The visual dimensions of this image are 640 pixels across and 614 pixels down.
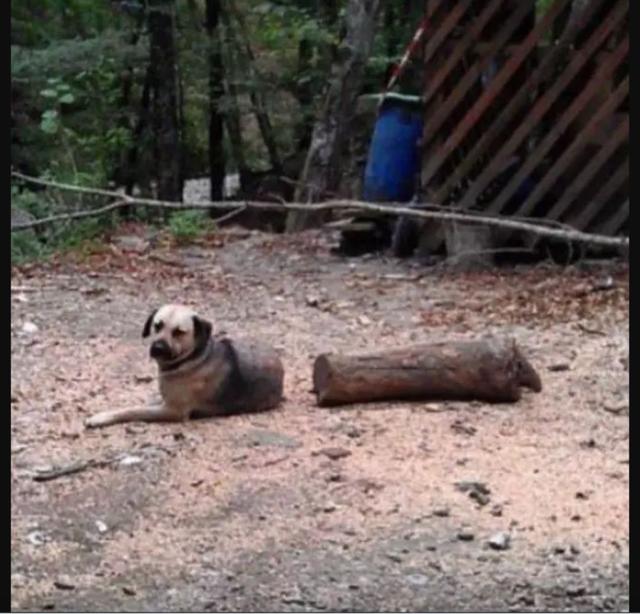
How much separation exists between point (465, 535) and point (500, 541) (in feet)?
0.14

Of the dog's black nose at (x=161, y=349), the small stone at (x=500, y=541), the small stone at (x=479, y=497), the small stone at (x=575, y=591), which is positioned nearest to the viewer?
the small stone at (x=575, y=591)

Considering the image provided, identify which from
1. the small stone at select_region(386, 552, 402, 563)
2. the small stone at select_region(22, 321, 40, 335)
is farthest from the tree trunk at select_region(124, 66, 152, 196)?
the small stone at select_region(386, 552, 402, 563)

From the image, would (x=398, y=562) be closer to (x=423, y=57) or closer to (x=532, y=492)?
(x=532, y=492)

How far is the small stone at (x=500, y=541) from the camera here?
63.0 inches

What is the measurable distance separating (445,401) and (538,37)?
3.86 feet

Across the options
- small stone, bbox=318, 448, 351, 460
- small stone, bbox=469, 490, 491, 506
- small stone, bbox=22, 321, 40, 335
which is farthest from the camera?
small stone, bbox=22, 321, 40, 335

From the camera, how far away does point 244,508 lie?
172 centimetres

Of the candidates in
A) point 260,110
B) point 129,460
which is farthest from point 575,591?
point 260,110

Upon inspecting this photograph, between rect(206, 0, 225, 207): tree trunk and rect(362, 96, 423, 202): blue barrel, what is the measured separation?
13.3 inches

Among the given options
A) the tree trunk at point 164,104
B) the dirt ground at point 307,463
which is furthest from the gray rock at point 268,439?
the tree trunk at point 164,104

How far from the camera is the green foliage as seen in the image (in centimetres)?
270

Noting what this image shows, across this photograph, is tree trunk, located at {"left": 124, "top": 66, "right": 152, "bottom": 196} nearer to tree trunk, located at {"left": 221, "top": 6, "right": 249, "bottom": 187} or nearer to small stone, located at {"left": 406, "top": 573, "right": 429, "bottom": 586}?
tree trunk, located at {"left": 221, "top": 6, "right": 249, "bottom": 187}

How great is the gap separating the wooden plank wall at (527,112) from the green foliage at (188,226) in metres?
0.57

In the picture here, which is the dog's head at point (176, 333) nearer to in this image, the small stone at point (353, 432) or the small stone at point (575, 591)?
the small stone at point (353, 432)
